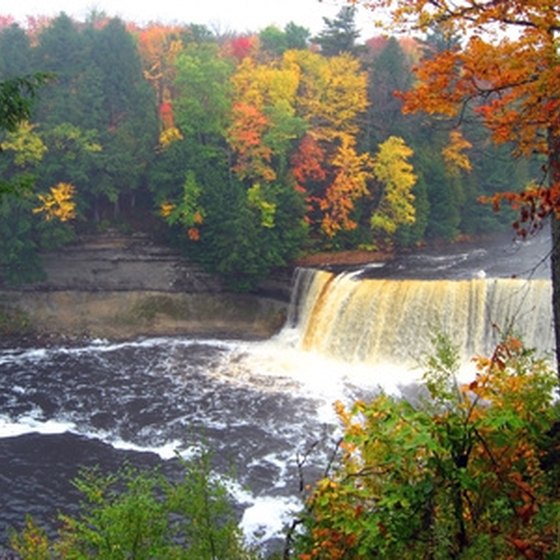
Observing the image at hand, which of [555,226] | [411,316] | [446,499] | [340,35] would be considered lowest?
[411,316]

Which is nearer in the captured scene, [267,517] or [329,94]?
[267,517]

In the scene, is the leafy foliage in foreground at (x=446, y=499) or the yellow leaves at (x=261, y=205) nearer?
the leafy foliage in foreground at (x=446, y=499)

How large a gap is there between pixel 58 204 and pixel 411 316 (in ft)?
49.5

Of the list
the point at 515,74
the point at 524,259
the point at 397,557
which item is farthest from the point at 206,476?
the point at 524,259

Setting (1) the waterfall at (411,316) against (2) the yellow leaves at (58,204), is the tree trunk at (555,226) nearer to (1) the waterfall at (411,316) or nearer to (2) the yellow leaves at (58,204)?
(1) the waterfall at (411,316)

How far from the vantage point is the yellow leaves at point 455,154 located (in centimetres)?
3309

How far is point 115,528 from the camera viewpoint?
20.9 feet

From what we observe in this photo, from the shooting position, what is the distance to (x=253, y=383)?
2027cm

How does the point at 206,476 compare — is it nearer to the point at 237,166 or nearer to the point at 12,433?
the point at 12,433

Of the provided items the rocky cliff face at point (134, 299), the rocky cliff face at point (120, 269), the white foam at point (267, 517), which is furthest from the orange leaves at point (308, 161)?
the white foam at point (267, 517)

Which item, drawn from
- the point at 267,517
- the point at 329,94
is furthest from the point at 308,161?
the point at 267,517

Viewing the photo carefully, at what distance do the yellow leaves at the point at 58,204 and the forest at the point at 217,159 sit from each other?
0.09m

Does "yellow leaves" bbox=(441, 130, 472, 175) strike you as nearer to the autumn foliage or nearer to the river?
the river

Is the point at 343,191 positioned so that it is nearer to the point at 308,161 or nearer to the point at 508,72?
the point at 308,161
